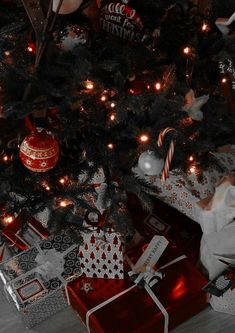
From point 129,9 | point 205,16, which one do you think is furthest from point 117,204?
point 205,16

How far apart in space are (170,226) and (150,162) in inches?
22.1

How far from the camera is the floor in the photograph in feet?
4.95

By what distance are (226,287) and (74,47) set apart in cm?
86

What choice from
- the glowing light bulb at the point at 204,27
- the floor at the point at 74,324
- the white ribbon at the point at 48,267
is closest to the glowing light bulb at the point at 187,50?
the glowing light bulb at the point at 204,27

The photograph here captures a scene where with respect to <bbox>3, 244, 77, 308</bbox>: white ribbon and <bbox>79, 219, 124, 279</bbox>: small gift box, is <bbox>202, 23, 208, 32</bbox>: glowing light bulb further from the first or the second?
<bbox>3, 244, 77, 308</bbox>: white ribbon

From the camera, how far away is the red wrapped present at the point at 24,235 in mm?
1645

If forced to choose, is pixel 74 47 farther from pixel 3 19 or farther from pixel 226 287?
pixel 226 287

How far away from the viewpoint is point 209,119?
1.41 meters

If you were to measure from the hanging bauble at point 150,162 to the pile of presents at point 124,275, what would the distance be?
250 mm

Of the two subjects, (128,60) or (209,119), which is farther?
(209,119)

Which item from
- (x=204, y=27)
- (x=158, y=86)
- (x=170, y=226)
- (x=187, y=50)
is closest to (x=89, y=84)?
(x=158, y=86)

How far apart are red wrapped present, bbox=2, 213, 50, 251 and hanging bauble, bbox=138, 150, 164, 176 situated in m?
0.56

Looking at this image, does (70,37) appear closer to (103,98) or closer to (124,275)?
(103,98)

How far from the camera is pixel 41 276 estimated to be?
1515mm
